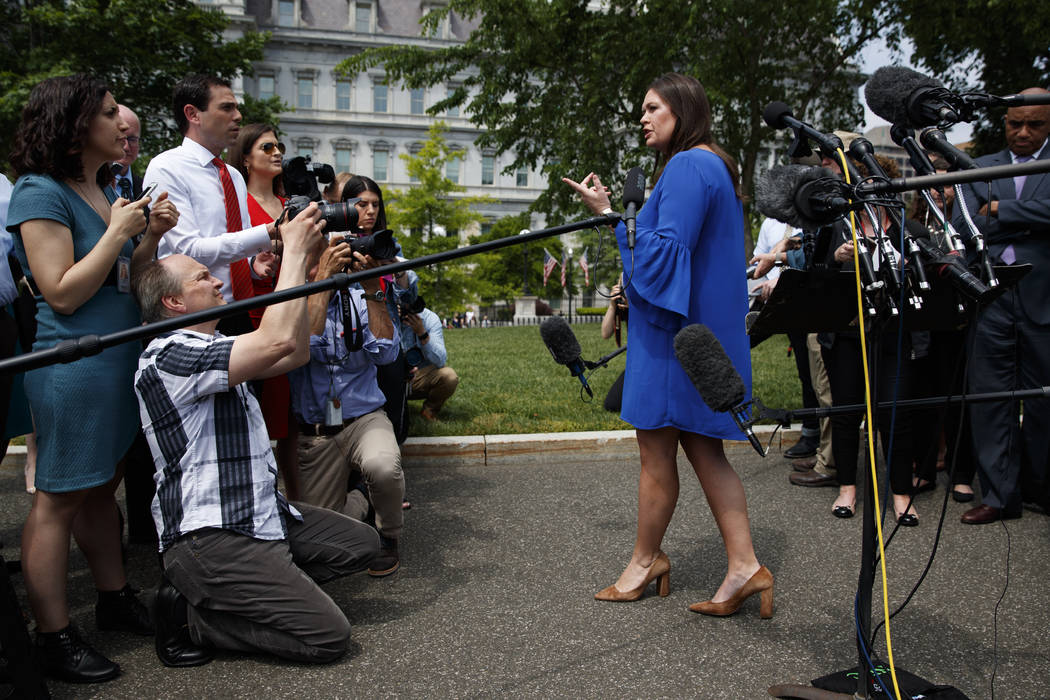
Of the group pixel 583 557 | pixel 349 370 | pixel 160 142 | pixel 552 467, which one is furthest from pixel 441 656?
pixel 160 142

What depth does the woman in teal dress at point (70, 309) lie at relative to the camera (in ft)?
9.73

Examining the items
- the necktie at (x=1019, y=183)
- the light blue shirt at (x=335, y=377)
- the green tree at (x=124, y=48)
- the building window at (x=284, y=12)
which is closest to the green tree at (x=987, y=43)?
the necktie at (x=1019, y=183)

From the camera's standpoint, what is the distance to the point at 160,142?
24.0 meters

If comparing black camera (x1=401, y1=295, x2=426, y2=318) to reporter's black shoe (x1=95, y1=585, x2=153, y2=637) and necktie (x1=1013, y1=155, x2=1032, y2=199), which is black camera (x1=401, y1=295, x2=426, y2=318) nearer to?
reporter's black shoe (x1=95, y1=585, x2=153, y2=637)

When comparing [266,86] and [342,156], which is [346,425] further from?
[266,86]

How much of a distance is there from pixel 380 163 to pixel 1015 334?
65.8 metres

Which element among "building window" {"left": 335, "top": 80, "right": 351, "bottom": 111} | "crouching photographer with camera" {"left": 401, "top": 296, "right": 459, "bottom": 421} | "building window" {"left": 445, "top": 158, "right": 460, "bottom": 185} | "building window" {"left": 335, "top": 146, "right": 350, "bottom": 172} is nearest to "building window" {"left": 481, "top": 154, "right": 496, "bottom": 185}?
"building window" {"left": 445, "top": 158, "right": 460, "bottom": 185}

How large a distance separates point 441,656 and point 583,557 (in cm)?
125

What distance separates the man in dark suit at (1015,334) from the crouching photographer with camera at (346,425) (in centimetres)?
354

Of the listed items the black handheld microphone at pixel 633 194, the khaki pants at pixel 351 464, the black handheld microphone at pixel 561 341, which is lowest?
the khaki pants at pixel 351 464

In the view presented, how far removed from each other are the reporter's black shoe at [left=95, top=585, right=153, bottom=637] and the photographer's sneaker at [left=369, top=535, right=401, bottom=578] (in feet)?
3.58

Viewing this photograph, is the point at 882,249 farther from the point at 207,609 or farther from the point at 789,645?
the point at 207,609

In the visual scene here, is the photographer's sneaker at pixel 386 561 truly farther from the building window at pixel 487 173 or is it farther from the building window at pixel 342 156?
the building window at pixel 487 173

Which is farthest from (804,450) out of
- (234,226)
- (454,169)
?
(454,169)
